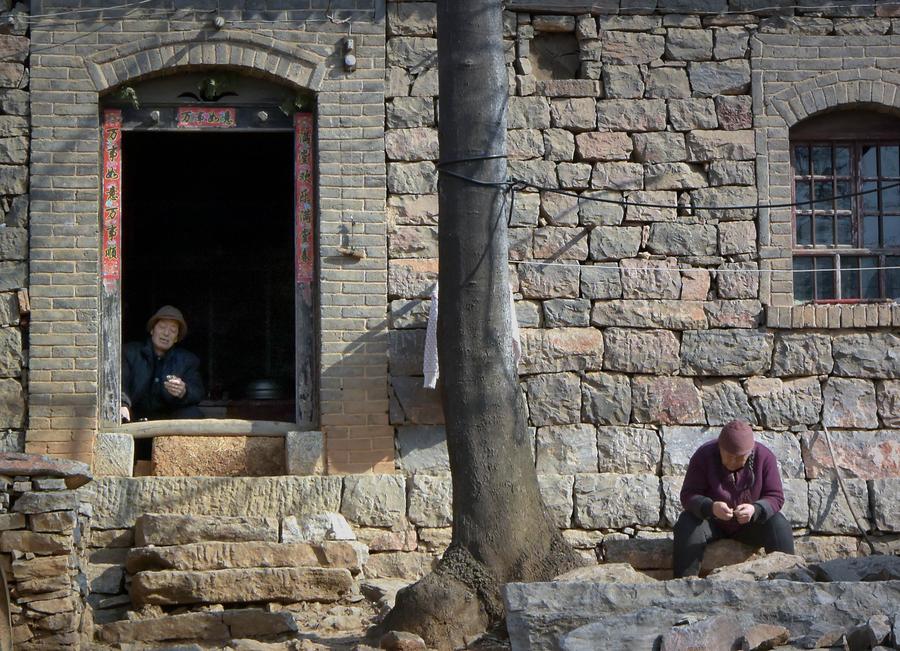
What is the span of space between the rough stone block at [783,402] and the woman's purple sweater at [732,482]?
5.34 ft

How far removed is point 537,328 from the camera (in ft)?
30.9

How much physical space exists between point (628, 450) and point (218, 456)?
3003mm

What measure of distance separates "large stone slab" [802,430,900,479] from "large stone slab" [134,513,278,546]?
158 inches

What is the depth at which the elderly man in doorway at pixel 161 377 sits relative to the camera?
31.7ft

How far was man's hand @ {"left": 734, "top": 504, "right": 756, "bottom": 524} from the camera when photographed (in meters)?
7.58

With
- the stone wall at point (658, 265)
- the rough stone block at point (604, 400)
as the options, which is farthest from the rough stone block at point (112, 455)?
the rough stone block at point (604, 400)

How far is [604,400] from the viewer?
941cm

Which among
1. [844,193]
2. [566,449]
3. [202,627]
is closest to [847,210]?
[844,193]

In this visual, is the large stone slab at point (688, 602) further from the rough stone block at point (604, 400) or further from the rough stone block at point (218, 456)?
the rough stone block at point (218, 456)

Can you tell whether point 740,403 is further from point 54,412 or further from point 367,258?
point 54,412

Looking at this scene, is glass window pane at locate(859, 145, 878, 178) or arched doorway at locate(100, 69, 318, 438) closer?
glass window pane at locate(859, 145, 878, 178)

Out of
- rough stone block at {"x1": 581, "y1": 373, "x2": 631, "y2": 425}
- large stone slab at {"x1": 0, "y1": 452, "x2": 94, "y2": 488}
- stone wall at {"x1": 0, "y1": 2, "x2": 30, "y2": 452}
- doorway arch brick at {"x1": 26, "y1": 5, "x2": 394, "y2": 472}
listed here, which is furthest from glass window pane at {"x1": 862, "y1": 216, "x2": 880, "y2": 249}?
stone wall at {"x1": 0, "y1": 2, "x2": 30, "y2": 452}

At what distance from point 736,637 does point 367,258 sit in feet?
15.1

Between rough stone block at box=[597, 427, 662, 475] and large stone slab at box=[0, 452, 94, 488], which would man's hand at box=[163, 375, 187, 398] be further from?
rough stone block at box=[597, 427, 662, 475]
